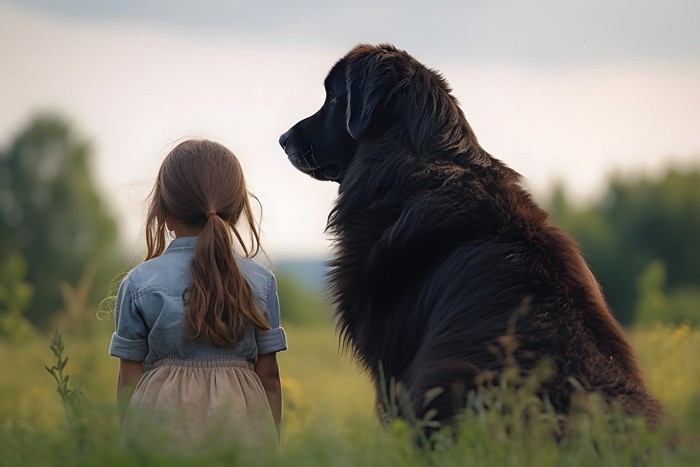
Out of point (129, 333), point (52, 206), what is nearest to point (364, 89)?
point (129, 333)

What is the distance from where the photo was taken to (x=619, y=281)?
35281mm

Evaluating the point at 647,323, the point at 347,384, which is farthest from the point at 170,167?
the point at 347,384

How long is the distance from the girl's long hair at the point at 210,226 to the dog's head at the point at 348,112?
2.22ft

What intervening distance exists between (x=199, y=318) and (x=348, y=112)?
4.46 feet

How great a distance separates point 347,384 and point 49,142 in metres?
27.1

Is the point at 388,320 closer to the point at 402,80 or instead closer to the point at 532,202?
the point at 532,202

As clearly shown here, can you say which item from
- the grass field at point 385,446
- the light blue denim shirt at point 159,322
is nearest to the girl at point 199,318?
the light blue denim shirt at point 159,322

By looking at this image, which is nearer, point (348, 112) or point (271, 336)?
point (271, 336)

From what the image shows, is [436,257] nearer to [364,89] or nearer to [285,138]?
[364,89]

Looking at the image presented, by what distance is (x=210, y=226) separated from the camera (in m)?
3.68

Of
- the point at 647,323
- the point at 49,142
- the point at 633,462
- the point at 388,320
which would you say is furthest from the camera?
the point at 49,142

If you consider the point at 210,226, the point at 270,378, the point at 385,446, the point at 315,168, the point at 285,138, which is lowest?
the point at 270,378

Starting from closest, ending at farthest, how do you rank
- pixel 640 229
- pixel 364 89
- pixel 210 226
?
pixel 210 226 < pixel 364 89 < pixel 640 229

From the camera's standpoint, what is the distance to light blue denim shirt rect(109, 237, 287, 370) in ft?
11.6
